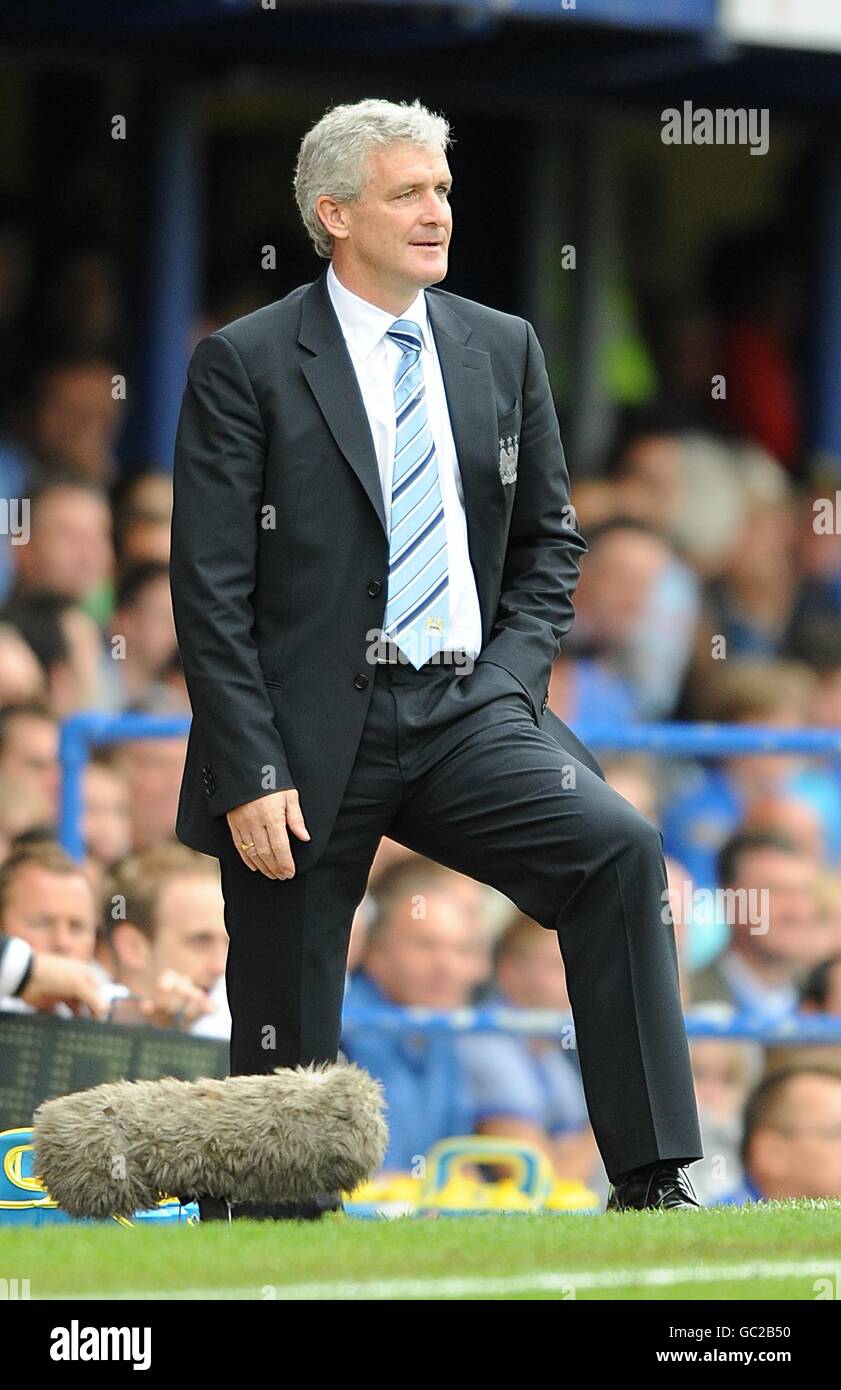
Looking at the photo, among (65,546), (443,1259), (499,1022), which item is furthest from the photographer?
(65,546)

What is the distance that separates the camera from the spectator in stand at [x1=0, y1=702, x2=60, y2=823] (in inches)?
280

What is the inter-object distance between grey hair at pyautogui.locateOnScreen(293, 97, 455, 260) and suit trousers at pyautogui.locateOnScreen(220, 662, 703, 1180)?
88cm

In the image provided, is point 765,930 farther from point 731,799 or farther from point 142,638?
point 142,638

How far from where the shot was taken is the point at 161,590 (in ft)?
26.5

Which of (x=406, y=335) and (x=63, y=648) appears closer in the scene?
(x=406, y=335)

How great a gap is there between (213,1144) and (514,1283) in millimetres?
719

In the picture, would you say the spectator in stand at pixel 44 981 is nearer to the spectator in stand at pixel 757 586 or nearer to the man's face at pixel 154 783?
the man's face at pixel 154 783

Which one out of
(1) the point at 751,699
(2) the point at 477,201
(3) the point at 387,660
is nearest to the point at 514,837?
(3) the point at 387,660

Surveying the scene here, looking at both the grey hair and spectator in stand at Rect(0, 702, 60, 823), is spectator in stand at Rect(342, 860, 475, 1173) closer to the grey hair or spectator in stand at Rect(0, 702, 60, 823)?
spectator in stand at Rect(0, 702, 60, 823)

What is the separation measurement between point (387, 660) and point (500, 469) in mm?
423

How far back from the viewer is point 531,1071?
7066mm

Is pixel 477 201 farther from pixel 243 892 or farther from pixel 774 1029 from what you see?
pixel 243 892

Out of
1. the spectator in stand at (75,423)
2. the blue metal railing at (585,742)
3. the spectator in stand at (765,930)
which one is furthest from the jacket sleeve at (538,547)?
the spectator in stand at (75,423)

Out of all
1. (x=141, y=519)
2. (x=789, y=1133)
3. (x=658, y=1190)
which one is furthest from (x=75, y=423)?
(x=658, y=1190)
